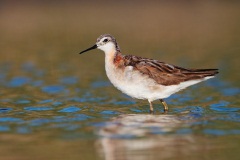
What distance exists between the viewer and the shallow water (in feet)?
42.4

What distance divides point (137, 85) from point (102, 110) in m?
1.46

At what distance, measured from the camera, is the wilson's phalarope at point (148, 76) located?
1678 cm

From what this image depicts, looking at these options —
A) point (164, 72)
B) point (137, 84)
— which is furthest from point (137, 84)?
point (164, 72)

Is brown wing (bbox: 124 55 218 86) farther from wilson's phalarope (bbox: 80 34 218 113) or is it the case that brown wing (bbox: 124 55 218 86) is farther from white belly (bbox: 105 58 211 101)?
white belly (bbox: 105 58 211 101)

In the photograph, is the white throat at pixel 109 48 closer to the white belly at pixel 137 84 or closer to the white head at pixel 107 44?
the white head at pixel 107 44

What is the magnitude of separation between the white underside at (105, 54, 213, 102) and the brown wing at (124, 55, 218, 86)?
12cm

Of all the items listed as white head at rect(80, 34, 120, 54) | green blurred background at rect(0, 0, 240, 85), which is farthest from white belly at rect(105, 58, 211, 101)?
green blurred background at rect(0, 0, 240, 85)

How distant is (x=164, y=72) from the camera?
1712 centimetres

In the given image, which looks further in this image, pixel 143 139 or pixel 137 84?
pixel 137 84

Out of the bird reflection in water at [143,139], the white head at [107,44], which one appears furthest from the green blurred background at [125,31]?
the bird reflection in water at [143,139]

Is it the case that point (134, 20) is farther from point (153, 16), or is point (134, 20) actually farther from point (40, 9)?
point (40, 9)

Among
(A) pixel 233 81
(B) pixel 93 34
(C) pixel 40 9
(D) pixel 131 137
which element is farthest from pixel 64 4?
(D) pixel 131 137

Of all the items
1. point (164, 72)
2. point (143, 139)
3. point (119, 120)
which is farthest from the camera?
point (164, 72)

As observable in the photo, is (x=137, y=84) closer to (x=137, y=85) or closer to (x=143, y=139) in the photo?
(x=137, y=85)
